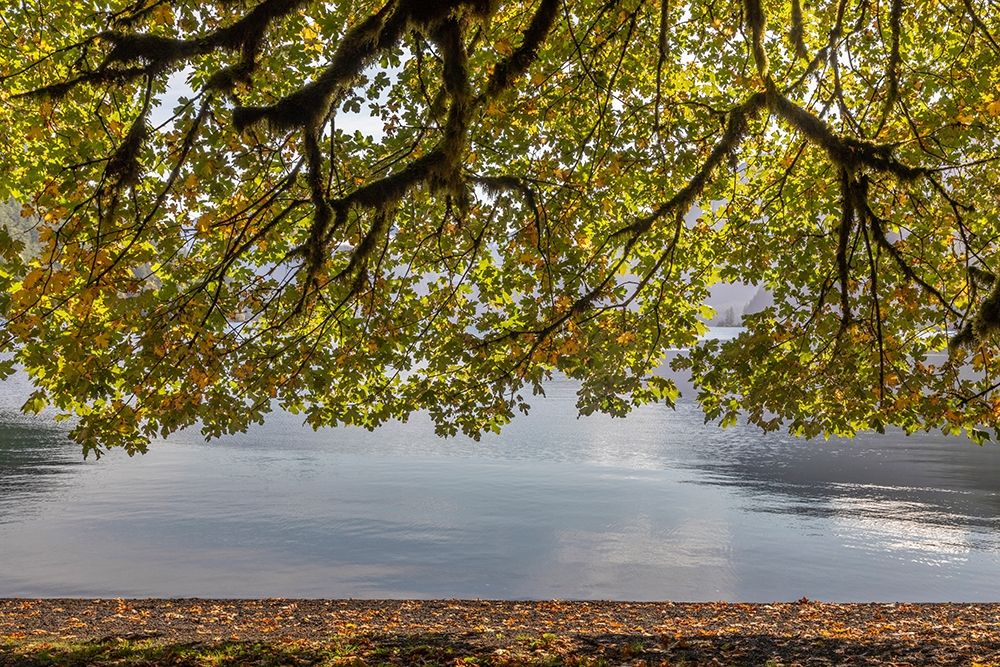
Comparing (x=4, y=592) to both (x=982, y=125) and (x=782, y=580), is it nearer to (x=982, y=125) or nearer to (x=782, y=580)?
(x=782, y=580)

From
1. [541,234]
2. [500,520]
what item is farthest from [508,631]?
[500,520]

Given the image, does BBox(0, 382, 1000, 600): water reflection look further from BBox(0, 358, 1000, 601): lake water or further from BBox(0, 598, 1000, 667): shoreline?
BBox(0, 598, 1000, 667): shoreline

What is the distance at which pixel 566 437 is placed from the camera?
56.2m

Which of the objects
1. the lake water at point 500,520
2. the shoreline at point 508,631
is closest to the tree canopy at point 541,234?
the shoreline at point 508,631

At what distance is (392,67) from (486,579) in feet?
50.5

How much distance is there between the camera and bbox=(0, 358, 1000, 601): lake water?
22.3 meters

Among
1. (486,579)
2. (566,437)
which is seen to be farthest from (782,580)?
(566,437)

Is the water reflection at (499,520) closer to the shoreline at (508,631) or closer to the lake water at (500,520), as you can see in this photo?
the lake water at (500,520)

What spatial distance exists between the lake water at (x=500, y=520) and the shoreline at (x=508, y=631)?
6380 millimetres

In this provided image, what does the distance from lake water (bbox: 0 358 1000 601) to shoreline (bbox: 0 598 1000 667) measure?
638 centimetres

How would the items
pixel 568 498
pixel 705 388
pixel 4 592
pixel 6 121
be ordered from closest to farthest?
1. pixel 6 121
2. pixel 705 388
3. pixel 4 592
4. pixel 568 498

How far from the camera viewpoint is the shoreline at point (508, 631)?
8.18 m

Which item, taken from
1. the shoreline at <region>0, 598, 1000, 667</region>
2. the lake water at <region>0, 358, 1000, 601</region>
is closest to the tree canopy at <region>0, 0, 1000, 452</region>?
the shoreline at <region>0, 598, 1000, 667</region>

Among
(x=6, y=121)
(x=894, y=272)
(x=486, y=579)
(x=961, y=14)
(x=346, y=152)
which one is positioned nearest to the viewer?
(x=961, y=14)
